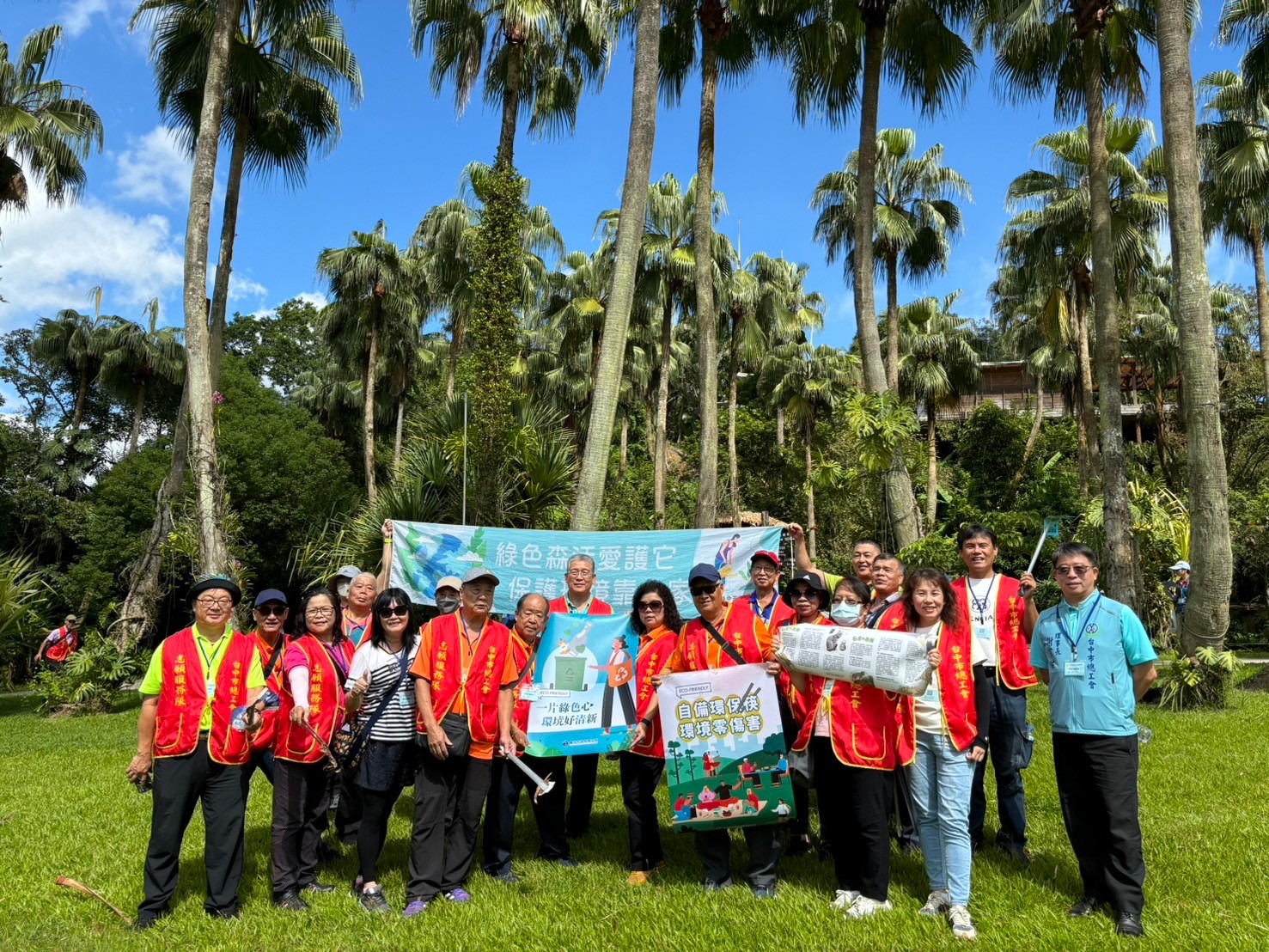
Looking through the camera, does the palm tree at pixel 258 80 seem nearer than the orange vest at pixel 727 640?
No

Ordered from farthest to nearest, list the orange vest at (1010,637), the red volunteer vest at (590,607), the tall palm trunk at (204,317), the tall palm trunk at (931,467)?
the tall palm trunk at (931,467)
the tall palm trunk at (204,317)
the red volunteer vest at (590,607)
the orange vest at (1010,637)

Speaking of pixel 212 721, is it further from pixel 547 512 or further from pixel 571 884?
pixel 547 512

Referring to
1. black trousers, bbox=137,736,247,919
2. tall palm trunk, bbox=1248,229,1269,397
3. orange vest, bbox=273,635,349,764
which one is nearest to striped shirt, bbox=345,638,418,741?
orange vest, bbox=273,635,349,764

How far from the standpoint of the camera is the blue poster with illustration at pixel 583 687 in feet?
18.7

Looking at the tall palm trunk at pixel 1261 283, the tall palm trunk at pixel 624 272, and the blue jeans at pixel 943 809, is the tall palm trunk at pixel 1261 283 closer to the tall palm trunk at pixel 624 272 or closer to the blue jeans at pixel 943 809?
the tall palm trunk at pixel 624 272

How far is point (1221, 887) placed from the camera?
15.6 ft

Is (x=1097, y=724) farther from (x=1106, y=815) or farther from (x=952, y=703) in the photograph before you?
(x=952, y=703)

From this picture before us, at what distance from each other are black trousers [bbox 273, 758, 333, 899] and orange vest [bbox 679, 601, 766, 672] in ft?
7.45

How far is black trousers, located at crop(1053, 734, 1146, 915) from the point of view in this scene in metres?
4.39

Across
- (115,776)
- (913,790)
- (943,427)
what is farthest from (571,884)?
(943,427)

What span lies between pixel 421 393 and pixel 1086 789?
3706 cm

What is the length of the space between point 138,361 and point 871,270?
108ft

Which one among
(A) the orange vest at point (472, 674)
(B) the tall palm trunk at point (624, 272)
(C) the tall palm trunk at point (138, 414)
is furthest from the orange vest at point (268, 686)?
(C) the tall palm trunk at point (138, 414)

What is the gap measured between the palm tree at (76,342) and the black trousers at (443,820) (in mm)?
38191
